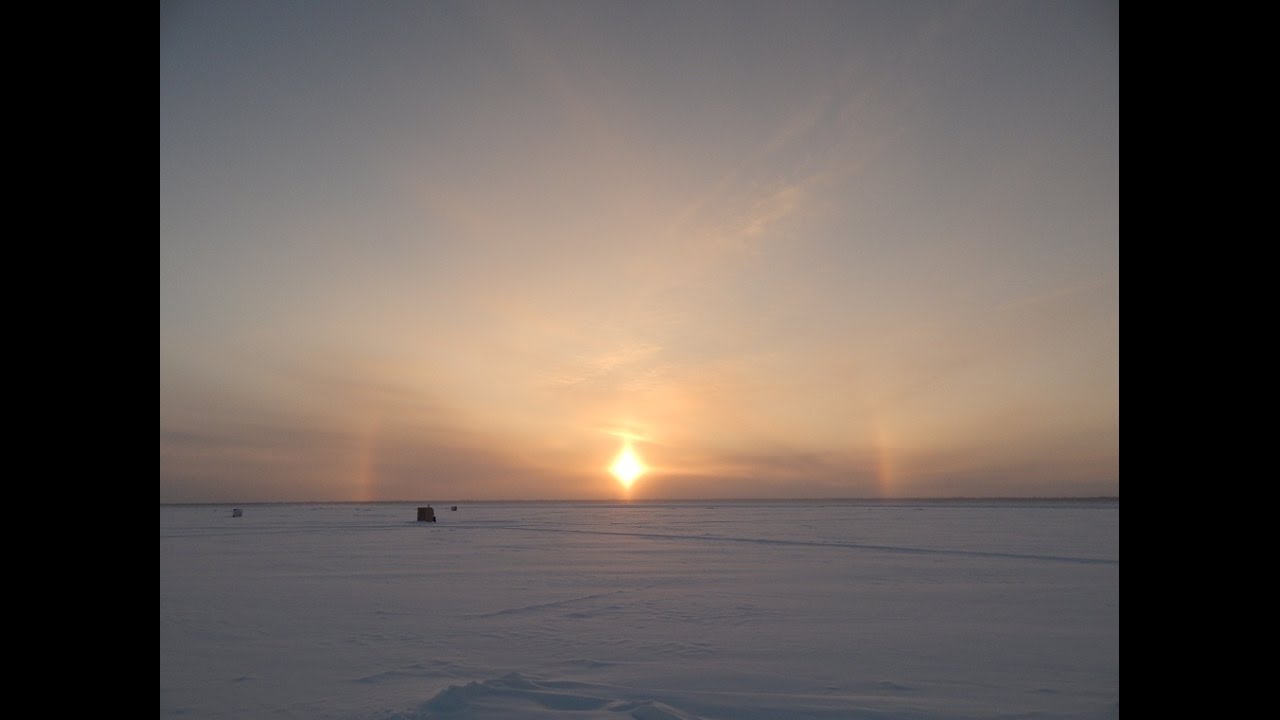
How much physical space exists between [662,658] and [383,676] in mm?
1865

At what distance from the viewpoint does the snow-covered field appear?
4.62 meters

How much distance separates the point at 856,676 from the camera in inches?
205

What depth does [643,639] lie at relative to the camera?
6.39 m

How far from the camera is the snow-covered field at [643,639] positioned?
4617 millimetres
